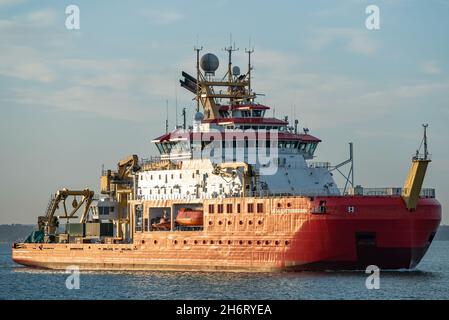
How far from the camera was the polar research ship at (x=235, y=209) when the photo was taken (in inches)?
2724

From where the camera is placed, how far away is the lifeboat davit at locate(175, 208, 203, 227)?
75500mm

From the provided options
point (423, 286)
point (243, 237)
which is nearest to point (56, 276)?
point (243, 237)

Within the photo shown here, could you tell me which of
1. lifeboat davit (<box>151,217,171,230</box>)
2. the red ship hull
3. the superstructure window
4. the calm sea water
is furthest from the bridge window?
the calm sea water

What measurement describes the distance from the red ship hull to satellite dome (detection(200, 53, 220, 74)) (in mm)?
13035

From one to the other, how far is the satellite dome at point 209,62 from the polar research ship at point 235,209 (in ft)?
0.23

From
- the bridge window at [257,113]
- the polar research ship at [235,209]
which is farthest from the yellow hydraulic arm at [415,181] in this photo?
the bridge window at [257,113]

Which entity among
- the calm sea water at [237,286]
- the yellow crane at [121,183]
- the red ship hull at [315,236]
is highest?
the yellow crane at [121,183]

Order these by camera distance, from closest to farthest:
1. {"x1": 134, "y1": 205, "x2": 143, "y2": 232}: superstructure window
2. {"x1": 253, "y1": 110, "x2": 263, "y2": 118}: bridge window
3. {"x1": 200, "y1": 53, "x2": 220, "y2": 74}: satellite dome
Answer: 1. {"x1": 253, "y1": 110, "x2": 263, "y2": 118}: bridge window
2. {"x1": 134, "y1": 205, "x2": 143, "y2": 232}: superstructure window
3. {"x1": 200, "y1": 53, "x2": 220, "y2": 74}: satellite dome

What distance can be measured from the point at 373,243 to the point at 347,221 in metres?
2.04

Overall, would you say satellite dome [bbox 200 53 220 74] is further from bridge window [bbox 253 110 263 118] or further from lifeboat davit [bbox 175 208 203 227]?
lifeboat davit [bbox 175 208 203 227]

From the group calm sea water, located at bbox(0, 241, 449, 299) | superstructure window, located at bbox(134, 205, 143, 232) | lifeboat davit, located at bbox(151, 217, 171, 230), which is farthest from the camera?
superstructure window, located at bbox(134, 205, 143, 232)

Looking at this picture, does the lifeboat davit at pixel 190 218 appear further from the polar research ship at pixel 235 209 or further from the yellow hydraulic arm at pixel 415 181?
the yellow hydraulic arm at pixel 415 181

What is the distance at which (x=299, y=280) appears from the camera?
6656cm

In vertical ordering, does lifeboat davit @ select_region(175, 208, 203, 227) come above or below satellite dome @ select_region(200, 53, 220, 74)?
below
